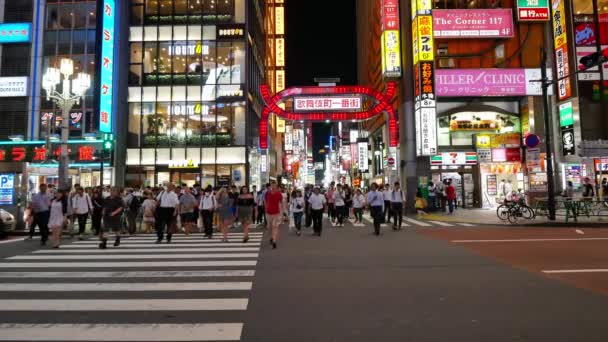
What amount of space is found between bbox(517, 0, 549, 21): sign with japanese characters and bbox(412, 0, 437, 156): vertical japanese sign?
22.6 feet

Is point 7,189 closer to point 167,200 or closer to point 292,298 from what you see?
point 167,200

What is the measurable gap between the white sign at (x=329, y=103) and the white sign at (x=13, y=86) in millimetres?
20613

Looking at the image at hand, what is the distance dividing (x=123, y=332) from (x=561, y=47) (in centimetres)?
3086

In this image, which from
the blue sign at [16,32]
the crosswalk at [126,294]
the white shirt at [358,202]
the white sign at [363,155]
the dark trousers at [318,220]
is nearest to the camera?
the crosswalk at [126,294]

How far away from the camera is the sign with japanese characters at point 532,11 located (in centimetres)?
2828

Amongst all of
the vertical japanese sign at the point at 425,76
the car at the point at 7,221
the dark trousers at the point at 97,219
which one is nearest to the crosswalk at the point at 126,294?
the dark trousers at the point at 97,219

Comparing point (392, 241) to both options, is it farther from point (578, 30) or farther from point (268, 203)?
point (578, 30)

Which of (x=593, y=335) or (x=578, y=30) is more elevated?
(x=578, y=30)

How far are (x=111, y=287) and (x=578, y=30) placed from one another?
3355cm

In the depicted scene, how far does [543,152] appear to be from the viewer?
92.1ft

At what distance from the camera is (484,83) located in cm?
2825

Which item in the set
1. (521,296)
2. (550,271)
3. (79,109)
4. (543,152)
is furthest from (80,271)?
(543,152)

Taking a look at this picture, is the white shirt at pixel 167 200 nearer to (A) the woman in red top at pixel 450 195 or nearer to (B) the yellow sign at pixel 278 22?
(A) the woman in red top at pixel 450 195

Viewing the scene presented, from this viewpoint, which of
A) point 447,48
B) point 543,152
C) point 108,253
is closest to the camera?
point 108,253
